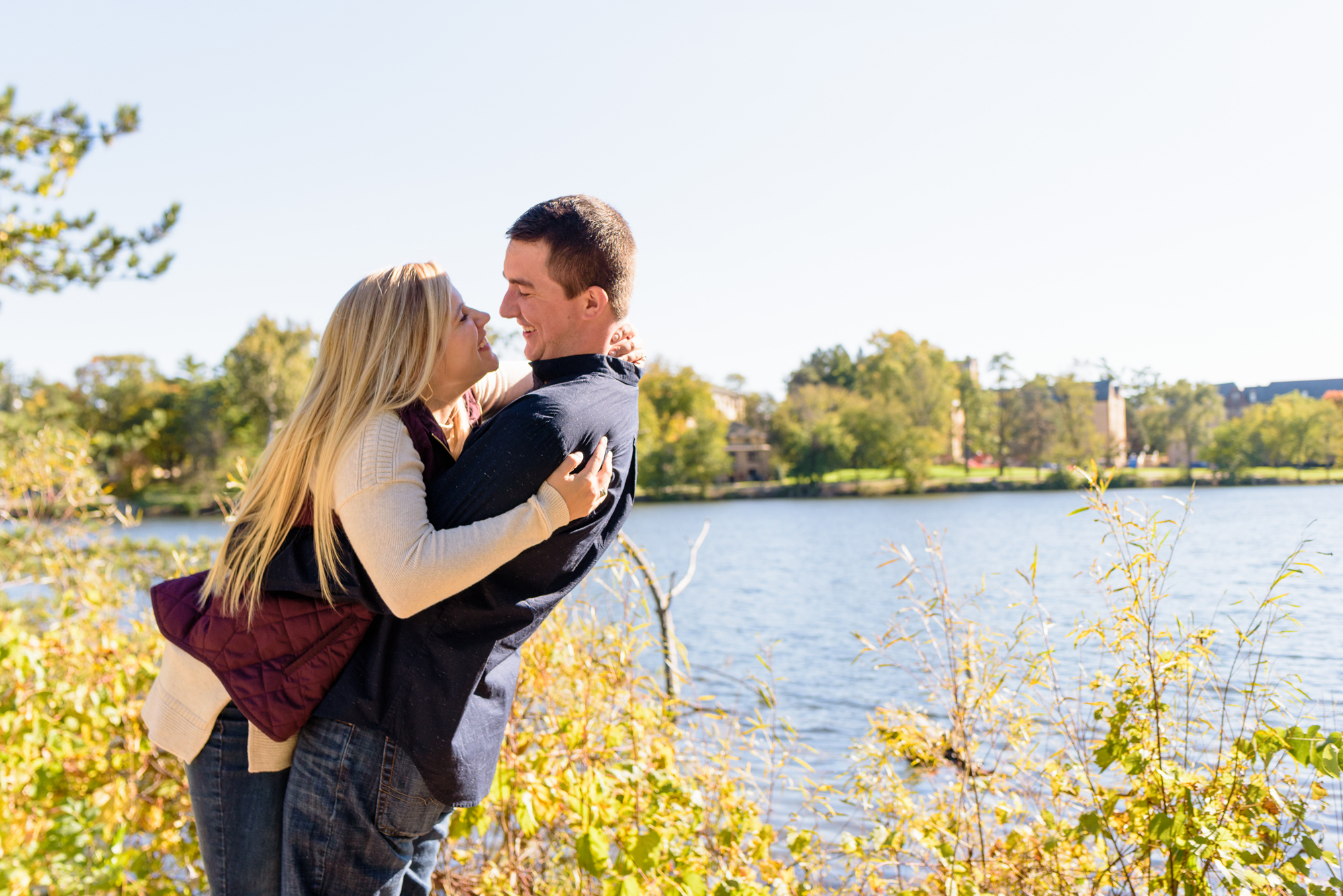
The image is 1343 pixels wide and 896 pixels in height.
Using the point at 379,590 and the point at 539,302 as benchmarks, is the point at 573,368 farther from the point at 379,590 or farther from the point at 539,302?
the point at 379,590

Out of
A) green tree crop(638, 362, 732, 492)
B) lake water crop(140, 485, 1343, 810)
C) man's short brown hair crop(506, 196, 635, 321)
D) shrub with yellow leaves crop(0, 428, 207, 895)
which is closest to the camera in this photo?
man's short brown hair crop(506, 196, 635, 321)

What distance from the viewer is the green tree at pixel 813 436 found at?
72125 mm

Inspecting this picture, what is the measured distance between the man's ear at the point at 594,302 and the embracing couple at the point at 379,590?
0.04 metres

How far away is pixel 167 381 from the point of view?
60719 mm

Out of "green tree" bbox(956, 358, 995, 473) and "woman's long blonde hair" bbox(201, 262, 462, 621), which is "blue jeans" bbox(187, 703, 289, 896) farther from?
"green tree" bbox(956, 358, 995, 473)

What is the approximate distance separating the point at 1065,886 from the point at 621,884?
134cm

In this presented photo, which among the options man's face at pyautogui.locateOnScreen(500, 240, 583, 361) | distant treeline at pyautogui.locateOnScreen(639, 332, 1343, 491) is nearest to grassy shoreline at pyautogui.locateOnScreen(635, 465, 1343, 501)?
distant treeline at pyautogui.locateOnScreen(639, 332, 1343, 491)

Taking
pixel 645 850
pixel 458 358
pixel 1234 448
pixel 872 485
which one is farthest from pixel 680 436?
pixel 458 358

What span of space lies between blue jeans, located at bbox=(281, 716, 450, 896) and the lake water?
1448mm

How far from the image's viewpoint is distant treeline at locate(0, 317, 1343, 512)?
46.2 metres

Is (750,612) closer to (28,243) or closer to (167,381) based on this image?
(28,243)

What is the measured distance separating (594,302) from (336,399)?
59 cm

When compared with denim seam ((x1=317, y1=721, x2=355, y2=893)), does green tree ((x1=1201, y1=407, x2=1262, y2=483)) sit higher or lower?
higher

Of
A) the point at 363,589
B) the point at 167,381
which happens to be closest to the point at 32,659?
the point at 363,589
